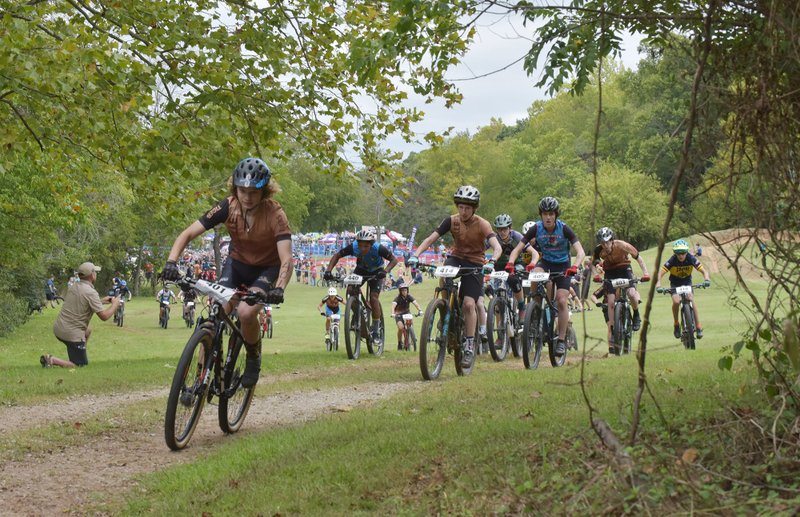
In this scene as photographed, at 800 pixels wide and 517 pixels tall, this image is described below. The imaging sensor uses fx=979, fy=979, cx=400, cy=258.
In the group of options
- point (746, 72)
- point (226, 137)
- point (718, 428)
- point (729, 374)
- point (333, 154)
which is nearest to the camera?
point (718, 428)

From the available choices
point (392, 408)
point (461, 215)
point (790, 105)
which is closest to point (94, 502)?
point (392, 408)

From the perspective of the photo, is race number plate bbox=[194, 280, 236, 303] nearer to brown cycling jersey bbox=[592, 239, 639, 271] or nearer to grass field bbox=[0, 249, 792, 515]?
grass field bbox=[0, 249, 792, 515]

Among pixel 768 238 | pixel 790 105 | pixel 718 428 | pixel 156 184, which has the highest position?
pixel 156 184

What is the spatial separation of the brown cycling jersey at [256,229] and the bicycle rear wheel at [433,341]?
3465 millimetres

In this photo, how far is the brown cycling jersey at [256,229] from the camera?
808 centimetres

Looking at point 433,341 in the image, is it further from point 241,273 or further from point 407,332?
point 407,332

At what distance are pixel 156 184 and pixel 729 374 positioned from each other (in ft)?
30.5

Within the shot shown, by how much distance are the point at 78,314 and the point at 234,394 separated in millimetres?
7692

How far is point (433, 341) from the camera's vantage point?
11742 mm

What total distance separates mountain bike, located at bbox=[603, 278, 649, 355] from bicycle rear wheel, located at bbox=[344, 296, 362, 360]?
13.8ft

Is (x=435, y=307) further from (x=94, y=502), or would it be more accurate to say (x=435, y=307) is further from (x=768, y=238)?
(x=768, y=238)

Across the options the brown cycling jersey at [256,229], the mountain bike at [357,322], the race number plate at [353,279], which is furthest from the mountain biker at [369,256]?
the brown cycling jersey at [256,229]

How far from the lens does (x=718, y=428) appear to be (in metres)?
5.07

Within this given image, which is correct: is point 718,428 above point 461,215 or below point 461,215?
below
